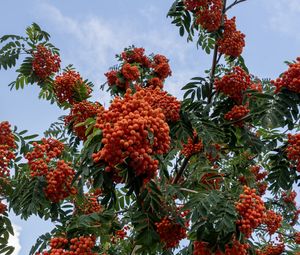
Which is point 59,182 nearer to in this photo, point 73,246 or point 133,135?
point 73,246

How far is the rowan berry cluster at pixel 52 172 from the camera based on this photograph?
5.34 m

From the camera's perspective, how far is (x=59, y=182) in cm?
536

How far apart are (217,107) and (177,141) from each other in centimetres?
117

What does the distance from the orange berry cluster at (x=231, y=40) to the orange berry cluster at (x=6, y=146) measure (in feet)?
11.1

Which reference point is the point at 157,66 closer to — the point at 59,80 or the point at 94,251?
the point at 59,80

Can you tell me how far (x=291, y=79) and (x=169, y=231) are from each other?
2345mm

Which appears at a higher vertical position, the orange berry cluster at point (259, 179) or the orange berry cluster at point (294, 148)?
the orange berry cluster at point (259, 179)

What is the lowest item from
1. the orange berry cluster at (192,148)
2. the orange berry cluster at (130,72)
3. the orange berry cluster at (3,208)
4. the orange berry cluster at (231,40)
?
the orange berry cluster at (3,208)

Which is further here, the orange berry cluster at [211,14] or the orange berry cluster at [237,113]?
the orange berry cluster at [211,14]

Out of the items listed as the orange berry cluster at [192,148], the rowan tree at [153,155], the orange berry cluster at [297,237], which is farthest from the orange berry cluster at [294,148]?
the orange berry cluster at [297,237]

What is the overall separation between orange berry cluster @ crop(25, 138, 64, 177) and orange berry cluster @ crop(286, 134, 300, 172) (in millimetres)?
2900

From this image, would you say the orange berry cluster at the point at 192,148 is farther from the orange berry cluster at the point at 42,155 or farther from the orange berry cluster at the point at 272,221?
the orange berry cluster at the point at 272,221

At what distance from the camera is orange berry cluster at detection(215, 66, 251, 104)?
243 inches

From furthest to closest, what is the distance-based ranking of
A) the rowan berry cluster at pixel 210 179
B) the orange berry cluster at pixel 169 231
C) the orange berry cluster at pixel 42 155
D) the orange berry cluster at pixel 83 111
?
the orange berry cluster at pixel 83 111, the rowan berry cluster at pixel 210 179, the orange berry cluster at pixel 42 155, the orange berry cluster at pixel 169 231
